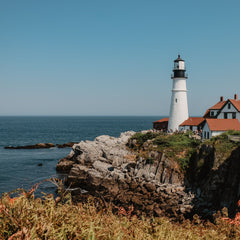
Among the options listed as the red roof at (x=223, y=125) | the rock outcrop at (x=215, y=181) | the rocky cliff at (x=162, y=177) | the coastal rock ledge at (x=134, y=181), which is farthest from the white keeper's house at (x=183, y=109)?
the rock outcrop at (x=215, y=181)

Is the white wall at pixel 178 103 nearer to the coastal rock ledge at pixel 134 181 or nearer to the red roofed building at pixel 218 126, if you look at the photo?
the red roofed building at pixel 218 126

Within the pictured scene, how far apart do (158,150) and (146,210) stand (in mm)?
10648

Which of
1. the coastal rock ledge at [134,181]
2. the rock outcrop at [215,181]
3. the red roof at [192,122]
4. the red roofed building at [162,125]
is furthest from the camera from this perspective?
the red roofed building at [162,125]

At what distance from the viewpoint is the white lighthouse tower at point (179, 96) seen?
1630 inches

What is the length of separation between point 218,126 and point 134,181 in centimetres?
1501

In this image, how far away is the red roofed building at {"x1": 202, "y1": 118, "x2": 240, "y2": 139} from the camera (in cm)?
3328

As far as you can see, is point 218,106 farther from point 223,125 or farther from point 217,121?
point 223,125

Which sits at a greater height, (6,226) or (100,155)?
(6,226)

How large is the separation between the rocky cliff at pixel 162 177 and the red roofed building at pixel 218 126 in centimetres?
348

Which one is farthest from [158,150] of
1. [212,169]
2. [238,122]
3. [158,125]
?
[158,125]

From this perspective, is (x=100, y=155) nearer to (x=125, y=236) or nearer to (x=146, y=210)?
(x=146, y=210)

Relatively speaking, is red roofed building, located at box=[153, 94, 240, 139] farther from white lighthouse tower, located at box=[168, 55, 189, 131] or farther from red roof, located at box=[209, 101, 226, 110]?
white lighthouse tower, located at box=[168, 55, 189, 131]

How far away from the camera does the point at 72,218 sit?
A: 200 inches

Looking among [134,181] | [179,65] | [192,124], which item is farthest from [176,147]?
[179,65]
